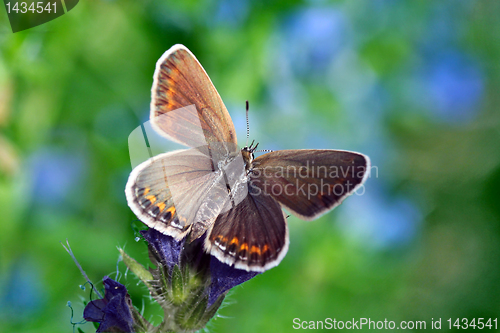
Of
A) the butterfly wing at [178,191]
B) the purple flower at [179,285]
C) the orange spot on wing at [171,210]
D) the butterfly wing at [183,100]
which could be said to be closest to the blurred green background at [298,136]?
the purple flower at [179,285]

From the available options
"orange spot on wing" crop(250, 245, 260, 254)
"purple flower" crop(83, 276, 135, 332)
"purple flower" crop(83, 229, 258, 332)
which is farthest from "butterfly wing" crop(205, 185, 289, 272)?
"purple flower" crop(83, 276, 135, 332)

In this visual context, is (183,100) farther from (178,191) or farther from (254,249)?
(254,249)

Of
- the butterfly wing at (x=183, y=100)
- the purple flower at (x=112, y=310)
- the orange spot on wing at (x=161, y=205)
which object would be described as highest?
the butterfly wing at (x=183, y=100)

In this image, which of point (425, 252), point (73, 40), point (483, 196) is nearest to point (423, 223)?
point (425, 252)

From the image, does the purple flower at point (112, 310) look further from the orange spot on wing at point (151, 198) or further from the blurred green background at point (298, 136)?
the blurred green background at point (298, 136)

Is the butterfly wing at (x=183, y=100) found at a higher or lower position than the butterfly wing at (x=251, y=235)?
higher

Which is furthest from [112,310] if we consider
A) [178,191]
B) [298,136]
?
[298,136]
